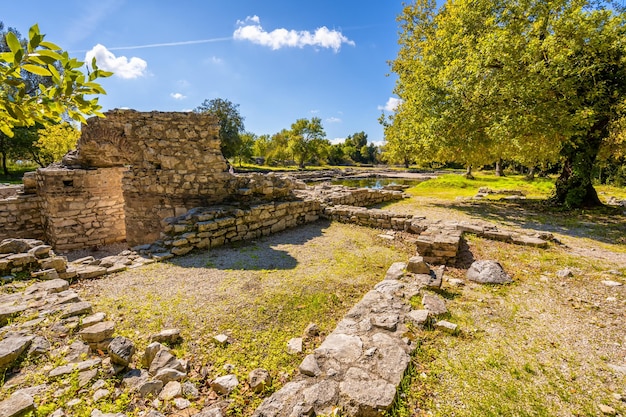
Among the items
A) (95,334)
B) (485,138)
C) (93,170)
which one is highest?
(485,138)

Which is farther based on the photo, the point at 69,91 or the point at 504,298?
the point at 504,298

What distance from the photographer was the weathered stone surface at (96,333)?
11.4ft

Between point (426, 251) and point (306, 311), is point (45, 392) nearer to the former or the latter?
point (306, 311)

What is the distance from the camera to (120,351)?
325cm

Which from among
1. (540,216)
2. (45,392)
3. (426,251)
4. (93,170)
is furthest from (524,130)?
(93,170)

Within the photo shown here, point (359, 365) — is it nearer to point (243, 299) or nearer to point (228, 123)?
point (243, 299)

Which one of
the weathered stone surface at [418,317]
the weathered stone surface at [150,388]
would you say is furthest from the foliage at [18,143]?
the weathered stone surface at [418,317]

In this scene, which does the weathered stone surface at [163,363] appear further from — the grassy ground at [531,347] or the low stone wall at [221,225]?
the low stone wall at [221,225]

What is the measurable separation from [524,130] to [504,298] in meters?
7.89

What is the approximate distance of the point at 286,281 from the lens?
5.63m

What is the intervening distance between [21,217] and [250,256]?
333 inches

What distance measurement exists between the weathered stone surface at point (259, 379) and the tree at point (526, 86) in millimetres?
10510

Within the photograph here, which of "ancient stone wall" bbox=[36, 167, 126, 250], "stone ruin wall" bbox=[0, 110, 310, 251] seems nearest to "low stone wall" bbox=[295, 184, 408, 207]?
"stone ruin wall" bbox=[0, 110, 310, 251]

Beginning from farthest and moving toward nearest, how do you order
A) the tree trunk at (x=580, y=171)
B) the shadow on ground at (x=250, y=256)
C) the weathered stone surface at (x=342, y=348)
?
the tree trunk at (x=580, y=171) < the shadow on ground at (x=250, y=256) < the weathered stone surface at (x=342, y=348)
